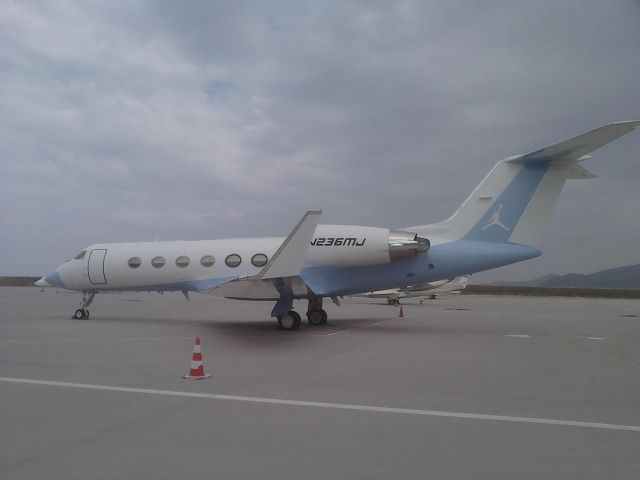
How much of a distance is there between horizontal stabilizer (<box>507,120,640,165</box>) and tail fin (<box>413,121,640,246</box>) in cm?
2

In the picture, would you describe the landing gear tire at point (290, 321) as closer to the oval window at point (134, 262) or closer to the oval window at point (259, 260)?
the oval window at point (259, 260)

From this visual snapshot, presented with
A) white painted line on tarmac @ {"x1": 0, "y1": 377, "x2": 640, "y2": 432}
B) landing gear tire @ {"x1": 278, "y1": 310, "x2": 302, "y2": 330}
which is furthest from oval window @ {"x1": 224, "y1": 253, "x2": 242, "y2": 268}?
white painted line on tarmac @ {"x1": 0, "y1": 377, "x2": 640, "y2": 432}

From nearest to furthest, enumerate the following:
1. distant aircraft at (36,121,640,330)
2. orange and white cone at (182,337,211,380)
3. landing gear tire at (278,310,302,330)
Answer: orange and white cone at (182,337,211,380)
distant aircraft at (36,121,640,330)
landing gear tire at (278,310,302,330)

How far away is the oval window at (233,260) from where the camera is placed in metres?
15.5

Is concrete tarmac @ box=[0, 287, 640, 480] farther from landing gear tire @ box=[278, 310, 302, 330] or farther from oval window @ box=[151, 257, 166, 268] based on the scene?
oval window @ box=[151, 257, 166, 268]

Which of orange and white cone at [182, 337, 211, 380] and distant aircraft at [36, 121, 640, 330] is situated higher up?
distant aircraft at [36, 121, 640, 330]

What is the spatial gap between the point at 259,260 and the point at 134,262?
4.63m

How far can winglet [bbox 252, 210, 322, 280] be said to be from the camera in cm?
1152

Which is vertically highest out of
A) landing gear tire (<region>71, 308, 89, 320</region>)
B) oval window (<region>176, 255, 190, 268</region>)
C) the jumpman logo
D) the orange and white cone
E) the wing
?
the jumpman logo

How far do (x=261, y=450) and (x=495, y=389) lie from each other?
4.03 m

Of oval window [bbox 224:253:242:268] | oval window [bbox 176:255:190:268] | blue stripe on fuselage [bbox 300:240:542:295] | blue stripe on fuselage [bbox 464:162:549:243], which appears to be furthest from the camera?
oval window [bbox 176:255:190:268]

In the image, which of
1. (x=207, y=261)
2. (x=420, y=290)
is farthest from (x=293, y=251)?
(x=420, y=290)

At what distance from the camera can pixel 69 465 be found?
416 cm

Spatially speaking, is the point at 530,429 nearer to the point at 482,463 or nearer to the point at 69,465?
the point at 482,463
